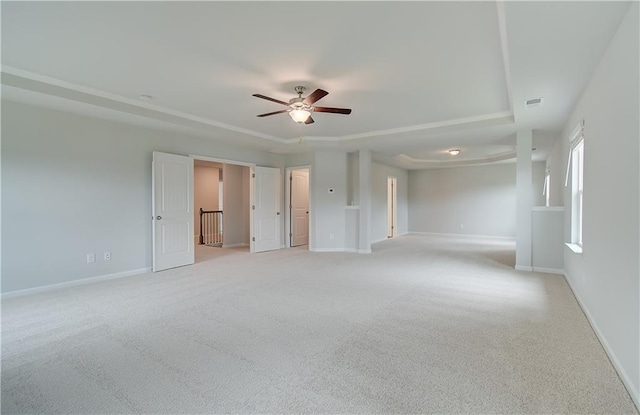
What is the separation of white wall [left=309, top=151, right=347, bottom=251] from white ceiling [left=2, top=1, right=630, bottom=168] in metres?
2.32

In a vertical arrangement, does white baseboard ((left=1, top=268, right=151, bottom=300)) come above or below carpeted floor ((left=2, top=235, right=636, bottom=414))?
above

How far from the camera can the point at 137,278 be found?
4562mm

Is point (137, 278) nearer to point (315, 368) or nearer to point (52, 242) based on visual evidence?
point (52, 242)

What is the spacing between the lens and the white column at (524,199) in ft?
16.5

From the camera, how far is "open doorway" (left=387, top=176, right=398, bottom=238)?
9914mm

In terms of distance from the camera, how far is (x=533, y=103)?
3732mm

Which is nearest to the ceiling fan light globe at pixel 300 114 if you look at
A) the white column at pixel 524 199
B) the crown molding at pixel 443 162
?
the white column at pixel 524 199

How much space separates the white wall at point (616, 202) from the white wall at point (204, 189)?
875 centimetres

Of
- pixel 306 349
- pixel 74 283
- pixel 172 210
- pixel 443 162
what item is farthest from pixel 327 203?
pixel 306 349

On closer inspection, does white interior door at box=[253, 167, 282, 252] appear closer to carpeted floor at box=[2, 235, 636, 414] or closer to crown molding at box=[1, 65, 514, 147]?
crown molding at box=[1, 65, 514, 147]

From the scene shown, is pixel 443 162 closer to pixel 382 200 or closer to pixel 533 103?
pixel 382 200

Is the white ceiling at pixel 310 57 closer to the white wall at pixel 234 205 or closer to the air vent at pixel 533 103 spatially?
the air vent at pixel 533 103

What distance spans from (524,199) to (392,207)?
506 cm

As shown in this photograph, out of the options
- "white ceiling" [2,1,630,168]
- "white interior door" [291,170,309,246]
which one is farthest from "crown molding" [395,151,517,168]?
"white ceiling" [2,1,630,168]
